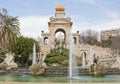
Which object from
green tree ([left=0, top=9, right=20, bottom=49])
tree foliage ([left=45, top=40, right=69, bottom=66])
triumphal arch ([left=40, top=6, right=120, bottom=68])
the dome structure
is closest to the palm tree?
green tree ([left=0, top=9, right=20, bottom=49])

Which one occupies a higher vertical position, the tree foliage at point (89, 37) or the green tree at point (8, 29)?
the tree foliage at point (89, 37)

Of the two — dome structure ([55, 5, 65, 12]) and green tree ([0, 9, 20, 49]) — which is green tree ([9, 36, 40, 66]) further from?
dome structure ([55, 5, 65, 12])

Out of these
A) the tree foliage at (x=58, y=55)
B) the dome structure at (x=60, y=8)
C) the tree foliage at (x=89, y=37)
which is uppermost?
the dome structure at (x=60, y=8)

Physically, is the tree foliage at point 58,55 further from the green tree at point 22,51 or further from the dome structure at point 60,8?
the dome structure at point 60,8

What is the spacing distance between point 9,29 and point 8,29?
195 mm

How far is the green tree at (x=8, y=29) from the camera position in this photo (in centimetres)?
4712

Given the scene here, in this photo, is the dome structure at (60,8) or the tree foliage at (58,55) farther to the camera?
the dome structure at (60,8)

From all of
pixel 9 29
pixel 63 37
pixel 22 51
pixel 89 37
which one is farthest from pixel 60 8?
pixel 89 37

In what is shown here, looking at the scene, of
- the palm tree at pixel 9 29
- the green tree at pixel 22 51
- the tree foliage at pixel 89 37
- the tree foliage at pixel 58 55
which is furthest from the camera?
the tree foliage at pixel 89 37

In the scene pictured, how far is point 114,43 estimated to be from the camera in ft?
256

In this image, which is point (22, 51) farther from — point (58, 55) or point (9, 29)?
point (58, 55)

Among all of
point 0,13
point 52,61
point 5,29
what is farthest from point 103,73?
point 0,13

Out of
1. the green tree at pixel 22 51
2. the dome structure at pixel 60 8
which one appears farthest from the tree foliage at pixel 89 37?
the green tree at pixel 22 51

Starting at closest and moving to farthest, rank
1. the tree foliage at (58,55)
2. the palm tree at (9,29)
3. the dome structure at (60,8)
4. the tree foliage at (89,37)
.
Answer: the tree foliage at (58,55), the palm tree at (9,29), the dome structure at (60,8), the tree foliage at (89,37)
